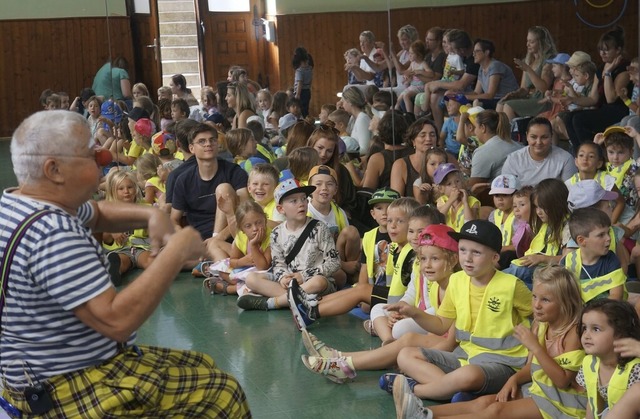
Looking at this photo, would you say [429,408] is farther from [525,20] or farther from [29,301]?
[525,20]

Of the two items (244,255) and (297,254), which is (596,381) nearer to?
(297,254)

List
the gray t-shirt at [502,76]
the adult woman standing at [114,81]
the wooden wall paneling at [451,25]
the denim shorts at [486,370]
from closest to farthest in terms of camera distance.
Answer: the denim shorts at [486,370] < the wooden wall paneling at [451,25] < the gray t-shirt at [502,76] < the adult woman standing at [114,81]

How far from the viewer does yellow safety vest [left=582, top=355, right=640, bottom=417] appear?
11.7 ft

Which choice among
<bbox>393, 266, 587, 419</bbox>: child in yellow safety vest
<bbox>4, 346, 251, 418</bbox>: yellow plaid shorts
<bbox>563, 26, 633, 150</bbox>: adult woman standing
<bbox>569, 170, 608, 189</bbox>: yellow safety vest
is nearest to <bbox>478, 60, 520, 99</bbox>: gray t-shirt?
<bbox>563, 26, 633, 150</bbox>: adult woman standing

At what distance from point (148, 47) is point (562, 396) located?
23.1ft

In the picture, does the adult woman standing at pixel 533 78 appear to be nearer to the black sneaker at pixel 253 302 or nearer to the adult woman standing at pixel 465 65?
the adult woman standing at pixel 465 65

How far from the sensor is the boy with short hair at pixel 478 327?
4.38m

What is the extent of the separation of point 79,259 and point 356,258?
4208 mm

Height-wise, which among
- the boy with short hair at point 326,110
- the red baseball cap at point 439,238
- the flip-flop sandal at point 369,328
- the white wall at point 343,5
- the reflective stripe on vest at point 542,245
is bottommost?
the flip-flop sandal at point 369,328

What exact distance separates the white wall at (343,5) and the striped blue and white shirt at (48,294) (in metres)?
5.46

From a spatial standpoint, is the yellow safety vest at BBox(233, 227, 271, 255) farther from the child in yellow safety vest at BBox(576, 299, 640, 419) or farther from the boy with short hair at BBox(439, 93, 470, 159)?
the child in yellow safety vest at BBox(576, 299, 640, 419)

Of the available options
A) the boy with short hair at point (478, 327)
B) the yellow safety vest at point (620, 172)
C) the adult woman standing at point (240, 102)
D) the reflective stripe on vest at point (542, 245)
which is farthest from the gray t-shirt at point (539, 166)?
the adult woman standing at point (240, 102)

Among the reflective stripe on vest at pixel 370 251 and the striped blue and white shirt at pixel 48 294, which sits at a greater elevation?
the striped blue and white shirt at pixel 48 294

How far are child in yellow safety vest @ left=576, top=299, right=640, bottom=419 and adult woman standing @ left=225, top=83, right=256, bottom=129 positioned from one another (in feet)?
21.1
